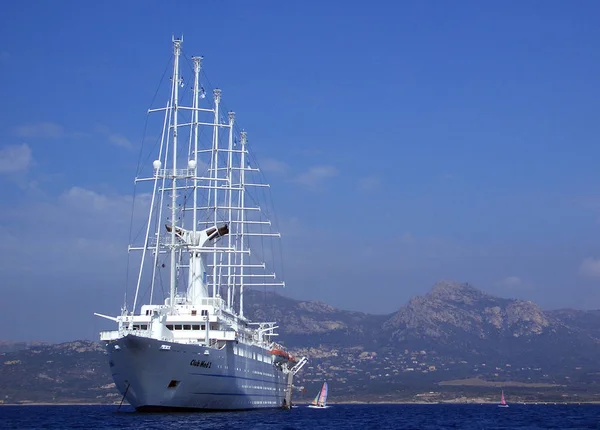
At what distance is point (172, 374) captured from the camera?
70562 mm

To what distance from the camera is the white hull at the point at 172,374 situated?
2741 inches

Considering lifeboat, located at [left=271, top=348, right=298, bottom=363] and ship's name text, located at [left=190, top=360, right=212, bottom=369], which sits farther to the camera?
lifeboat, located at [left=271, top=348, right=298, bottom=363]

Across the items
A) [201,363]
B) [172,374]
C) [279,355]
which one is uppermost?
[279,355]

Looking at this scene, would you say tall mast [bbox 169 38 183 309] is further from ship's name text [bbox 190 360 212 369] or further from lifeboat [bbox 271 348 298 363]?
lifeboat [bbox 271 348 298 363]

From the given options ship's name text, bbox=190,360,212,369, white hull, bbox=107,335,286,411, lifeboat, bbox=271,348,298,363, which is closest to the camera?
white hull, bbox=107,335,286,411

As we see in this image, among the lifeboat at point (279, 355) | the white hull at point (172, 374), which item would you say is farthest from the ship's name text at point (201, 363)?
the lifeboat at point (279, 355)

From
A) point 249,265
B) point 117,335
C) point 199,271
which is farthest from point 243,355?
point 249,265

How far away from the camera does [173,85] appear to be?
267 feet

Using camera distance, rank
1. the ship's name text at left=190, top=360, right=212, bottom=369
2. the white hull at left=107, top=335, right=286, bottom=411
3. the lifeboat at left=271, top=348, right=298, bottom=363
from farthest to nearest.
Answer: the lifeboat at left=271, top=348, right=298, bottom=363 → the ship's name text at left=190, top=360, right=212, bottom=369 → the white hull at left=107, top=335, right=286, bottom=411

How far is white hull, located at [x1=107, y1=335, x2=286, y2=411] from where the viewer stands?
69625 mm

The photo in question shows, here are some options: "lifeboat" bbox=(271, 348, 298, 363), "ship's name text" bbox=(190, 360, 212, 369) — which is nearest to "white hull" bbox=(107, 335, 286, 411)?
"ship's name text" bbox=(190, 360, 212, 369)

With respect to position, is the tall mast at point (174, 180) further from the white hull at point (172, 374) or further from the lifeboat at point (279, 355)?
the lifeboat at point (279, 355)

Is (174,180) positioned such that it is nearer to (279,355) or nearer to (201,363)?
(201,363)

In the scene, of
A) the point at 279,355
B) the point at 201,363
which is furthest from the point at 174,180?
the point at 279,355
